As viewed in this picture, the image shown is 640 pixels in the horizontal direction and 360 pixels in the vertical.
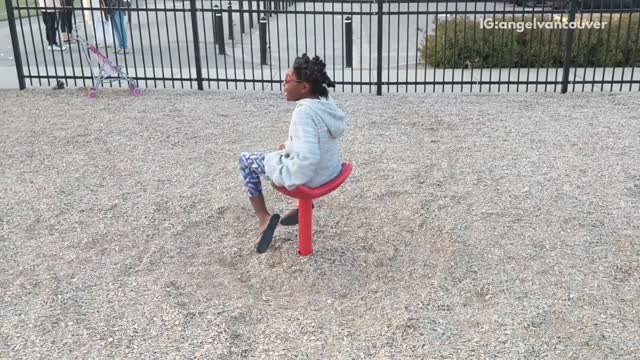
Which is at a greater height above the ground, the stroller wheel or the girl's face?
the girl's face

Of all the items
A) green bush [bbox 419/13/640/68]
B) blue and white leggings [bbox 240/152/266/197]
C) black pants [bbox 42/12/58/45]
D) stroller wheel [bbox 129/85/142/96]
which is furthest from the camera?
black pants [bbox 42/12/58/45]

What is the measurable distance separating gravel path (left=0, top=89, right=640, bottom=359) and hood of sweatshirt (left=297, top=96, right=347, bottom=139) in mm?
886

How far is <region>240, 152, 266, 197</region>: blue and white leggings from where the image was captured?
4051 millimetres

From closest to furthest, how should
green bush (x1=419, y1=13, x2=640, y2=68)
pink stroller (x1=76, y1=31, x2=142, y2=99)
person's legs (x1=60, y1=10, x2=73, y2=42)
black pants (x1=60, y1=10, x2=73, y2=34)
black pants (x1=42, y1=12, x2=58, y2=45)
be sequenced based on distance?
pink stroller (x1=76, y1=31, x2=142, y2=99), green bush (x1=419, y1=13, x2=640, y2=68), person's legs (x1=60, y1=10, x2=73, y2=42), black pants (x1=60, y1=10, x2=73, y2=34), black pants (x1=42, y1=12, x2=58, y2=45)

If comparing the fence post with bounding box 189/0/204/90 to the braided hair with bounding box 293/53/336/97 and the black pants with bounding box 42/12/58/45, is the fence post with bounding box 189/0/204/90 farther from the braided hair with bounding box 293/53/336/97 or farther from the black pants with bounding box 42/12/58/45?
the braided hair with bounding box 293/53/336/97

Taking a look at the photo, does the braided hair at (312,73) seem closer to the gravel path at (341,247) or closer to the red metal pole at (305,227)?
the red metal pole at (305,227)

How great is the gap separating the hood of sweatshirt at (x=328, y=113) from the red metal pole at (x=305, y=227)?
0.49 m

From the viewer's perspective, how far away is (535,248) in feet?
14.6

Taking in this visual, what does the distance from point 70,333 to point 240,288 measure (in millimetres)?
955

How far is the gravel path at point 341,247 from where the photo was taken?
3480 millimetres

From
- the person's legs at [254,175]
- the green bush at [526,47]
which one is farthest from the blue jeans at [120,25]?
the person's legs at [254,175]

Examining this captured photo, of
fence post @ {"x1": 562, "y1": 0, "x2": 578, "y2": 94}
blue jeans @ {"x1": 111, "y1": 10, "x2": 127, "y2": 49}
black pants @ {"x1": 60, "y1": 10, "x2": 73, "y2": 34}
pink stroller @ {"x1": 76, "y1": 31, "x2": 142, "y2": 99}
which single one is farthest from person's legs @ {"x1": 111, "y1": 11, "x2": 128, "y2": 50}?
fence post @ {"x1": 562, "y1": 0, "x2": 578, "y2": 94}

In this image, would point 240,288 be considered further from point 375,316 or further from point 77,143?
point 77,143

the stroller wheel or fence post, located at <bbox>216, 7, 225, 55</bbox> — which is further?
fence post, located at <bbox>216, 7, 225, 55</bbox>
